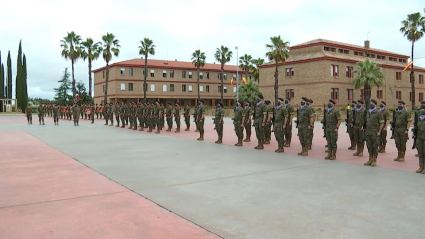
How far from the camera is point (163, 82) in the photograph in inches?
2467

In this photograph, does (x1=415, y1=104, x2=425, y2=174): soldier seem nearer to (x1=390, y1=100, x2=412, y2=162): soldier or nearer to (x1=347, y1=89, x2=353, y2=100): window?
(x1=390, y1=100, x2=412, y2=162): soldier

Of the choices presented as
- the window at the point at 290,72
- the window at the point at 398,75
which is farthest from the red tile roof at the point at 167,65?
the window at the point at 398,75

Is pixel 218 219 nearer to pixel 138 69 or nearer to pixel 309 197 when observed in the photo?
pixel 309 197

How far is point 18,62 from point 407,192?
229 ft

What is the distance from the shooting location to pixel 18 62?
2509 inches

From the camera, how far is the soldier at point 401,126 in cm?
991

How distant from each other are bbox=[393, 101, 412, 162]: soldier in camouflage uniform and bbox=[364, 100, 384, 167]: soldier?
84 cm

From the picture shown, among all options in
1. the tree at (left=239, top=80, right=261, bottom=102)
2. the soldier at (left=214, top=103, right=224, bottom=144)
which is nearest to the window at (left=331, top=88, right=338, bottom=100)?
the tree at (left=239, top=80, right=261, bottom=102)

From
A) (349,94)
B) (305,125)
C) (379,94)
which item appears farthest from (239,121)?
(379,94)

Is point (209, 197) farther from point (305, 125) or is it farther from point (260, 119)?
point (260, 119)

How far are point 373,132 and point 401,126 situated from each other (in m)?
1.15

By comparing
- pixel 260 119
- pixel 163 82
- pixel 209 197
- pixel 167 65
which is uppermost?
pixel 167 65

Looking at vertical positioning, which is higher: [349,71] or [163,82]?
[163,82]

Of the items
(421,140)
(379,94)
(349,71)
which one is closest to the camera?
(421,140)
